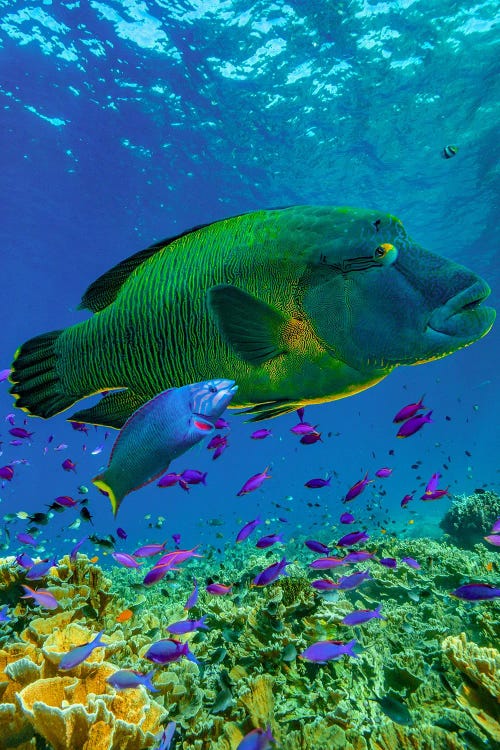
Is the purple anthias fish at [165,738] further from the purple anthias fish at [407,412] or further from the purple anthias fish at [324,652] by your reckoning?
the purple anthias fish at [407,412]

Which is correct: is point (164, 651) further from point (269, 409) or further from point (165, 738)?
point (269, 409)

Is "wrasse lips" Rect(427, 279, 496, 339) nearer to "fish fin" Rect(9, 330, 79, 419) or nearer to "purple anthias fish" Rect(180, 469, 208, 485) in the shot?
"fish fin" Rect(9, 330, 79, 419)

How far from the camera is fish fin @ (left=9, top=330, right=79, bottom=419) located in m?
1.23

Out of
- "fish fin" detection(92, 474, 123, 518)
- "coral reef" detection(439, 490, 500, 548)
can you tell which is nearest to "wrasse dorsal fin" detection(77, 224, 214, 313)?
"fish fin" detection(92, 474, 123, 518)

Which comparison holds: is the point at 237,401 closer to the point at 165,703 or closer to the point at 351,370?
the point at 351,370

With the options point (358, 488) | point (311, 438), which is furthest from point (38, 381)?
point (358, 488)

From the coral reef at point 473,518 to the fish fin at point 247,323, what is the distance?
11642mm

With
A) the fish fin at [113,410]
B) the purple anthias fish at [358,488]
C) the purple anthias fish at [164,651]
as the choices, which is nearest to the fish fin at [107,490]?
the fish fin at [113,410]

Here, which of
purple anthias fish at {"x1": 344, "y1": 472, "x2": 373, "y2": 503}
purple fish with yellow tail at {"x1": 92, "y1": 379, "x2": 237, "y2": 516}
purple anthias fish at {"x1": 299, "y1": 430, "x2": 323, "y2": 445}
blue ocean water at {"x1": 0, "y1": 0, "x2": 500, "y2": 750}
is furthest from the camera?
blue ocean water at {"x1": 0, "y1": 0, "x2": 500, "y2": 750}

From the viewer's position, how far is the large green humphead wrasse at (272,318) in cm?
104

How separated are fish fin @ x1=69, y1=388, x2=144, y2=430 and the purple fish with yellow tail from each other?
0.21 meters

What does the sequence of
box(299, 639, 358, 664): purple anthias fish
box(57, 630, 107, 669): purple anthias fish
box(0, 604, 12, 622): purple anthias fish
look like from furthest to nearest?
box(0, 604, 12, 622): purple anthias fish < box(299, 639, 358, 664): purple anthias fish < box(57, 630, 107, 669): purple anthias fish

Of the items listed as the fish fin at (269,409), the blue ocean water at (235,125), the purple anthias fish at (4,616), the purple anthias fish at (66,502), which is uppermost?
the blue ocean water at (235,125)

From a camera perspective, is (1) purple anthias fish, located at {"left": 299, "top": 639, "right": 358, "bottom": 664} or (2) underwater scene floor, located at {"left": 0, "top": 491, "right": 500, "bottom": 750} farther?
(1) purple anthias fish, located at {"left": 299, "top": 639, "right": 358, "bottom": 664}
